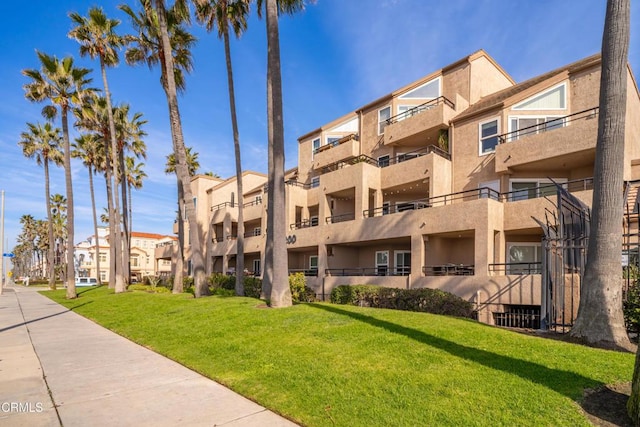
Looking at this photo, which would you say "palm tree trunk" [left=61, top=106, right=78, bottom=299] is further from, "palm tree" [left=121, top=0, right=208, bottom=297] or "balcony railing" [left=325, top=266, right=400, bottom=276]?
"balcony railing" [left=325, top=266, right=400, bottom=276]

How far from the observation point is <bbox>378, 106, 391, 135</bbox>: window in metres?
26.8

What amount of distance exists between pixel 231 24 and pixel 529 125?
1754 centimetres

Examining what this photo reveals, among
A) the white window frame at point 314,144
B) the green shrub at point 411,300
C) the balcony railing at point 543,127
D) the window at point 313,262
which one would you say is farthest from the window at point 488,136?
the white window frame at point 314,144

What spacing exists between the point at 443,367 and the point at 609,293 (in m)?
4.20

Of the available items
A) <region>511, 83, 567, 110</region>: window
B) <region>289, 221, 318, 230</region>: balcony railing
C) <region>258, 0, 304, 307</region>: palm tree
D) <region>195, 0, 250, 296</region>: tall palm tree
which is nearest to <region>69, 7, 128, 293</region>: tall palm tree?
<region>195, 0, 250, 296</region>: tall palm tree

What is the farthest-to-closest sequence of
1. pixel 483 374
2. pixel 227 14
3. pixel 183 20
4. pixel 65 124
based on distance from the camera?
pixel 65 124
pixel 183 20
pixel 227 14
pixel 483 374

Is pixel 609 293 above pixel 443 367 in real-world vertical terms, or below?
above

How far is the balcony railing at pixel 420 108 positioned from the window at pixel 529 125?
4090 millimetres

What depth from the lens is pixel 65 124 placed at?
28.6 meters

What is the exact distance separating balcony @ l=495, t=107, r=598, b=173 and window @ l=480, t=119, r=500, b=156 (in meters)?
0.66

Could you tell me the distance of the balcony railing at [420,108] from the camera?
920 inches

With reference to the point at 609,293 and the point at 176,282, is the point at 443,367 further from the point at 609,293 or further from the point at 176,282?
the point at 176,282

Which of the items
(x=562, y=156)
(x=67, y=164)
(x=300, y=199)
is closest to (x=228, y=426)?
(x=562, y=156)

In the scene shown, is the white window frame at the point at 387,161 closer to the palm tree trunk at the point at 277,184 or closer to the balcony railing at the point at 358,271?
the balcony railing at the point at 358,271
